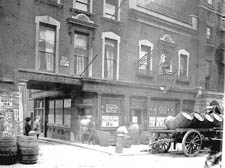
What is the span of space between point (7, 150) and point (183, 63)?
5.61 metres

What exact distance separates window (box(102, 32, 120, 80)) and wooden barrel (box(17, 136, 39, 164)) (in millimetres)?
4611

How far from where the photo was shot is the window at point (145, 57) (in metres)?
9.29

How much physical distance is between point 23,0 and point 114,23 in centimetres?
363

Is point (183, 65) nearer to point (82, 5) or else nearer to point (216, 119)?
point (216, 119)

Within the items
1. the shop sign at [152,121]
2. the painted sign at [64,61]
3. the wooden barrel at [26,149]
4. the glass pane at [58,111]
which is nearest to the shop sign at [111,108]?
the shop sign at [152,121]

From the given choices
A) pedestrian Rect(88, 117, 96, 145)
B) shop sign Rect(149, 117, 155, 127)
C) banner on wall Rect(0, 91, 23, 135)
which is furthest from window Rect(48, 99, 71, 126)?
banner on wall Rect(0, 91, 23, 135)

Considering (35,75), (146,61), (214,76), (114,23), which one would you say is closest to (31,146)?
(35,75)

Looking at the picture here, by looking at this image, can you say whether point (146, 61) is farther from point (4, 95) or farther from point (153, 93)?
point (4, 95)

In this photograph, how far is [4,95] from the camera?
801 cm

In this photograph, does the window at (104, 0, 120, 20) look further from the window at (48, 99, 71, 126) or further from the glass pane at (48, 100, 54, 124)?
the glass pane at (48, 100, 54, 124)

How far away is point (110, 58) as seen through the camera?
444 inches

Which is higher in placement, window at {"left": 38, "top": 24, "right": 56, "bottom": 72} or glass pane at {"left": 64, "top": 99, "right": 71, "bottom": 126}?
window at {"left": 38, "top": 24, "right": 56, "bottom": 72}

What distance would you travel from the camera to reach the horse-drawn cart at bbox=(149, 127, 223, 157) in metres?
9.01

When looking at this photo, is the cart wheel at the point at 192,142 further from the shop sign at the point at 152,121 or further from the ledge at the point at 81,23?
the ledge at the point at 81,23
